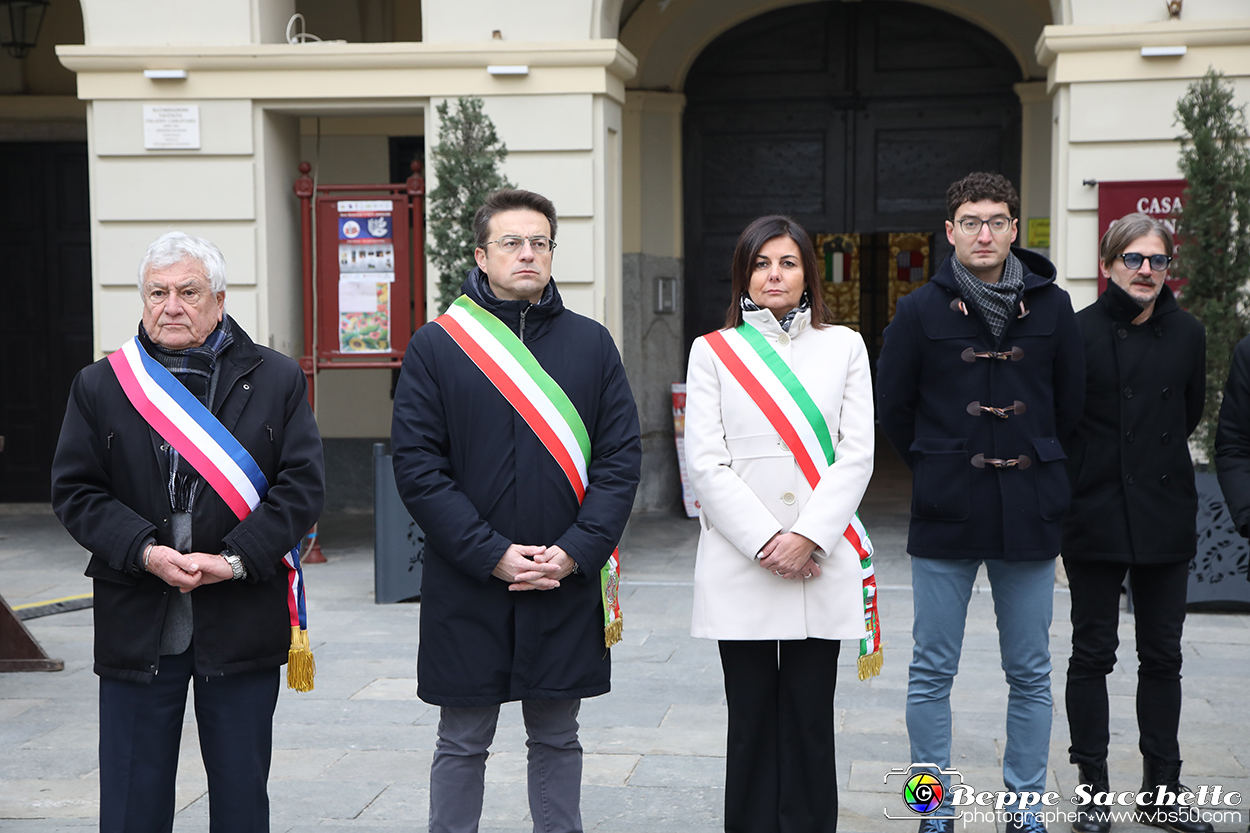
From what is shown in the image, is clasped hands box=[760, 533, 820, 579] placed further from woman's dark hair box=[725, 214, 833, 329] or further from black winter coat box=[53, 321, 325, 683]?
black winter coat box=[53, 321, 325, 683]

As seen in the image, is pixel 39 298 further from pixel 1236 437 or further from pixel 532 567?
A: pixel 1236 437

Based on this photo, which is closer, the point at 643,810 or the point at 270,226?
the point at 643,810

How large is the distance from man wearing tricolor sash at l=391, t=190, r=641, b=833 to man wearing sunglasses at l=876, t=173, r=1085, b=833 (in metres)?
0.94

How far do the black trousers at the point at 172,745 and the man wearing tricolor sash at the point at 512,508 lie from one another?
1.43 feet

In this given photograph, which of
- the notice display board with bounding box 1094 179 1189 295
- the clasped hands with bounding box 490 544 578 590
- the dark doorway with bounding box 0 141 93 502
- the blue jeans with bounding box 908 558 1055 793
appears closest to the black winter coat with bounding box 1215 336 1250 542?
the blue jeans with bounding box 908 558 1055 793

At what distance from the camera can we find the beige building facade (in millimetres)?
8047

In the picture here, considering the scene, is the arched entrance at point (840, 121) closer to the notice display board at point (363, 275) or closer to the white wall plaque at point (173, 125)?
the notice display board at point (363, 275)

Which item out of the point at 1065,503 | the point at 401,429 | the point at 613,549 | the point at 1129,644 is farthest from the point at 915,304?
the point at 1129,644

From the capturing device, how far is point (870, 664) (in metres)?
3.73

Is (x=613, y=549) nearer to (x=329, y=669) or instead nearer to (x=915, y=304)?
(x=915, y=304)

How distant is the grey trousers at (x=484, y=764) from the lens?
347cm

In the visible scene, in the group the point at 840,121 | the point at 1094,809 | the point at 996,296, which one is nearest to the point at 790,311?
the point at 996,296

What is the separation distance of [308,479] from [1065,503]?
2116mm

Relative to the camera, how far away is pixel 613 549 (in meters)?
3.54
